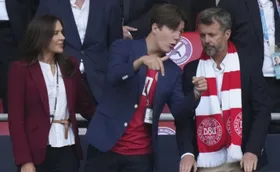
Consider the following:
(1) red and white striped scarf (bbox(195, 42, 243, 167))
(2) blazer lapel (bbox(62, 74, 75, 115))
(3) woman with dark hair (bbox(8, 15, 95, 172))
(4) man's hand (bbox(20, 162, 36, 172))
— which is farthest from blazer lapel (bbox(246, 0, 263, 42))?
(4) man's hand (bbox(20, 162, 36, 172))

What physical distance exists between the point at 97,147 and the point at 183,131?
585mm

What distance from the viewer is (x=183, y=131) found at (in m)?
5.79

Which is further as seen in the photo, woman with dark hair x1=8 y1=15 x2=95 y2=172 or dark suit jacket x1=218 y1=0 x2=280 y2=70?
dark suit jacket x1=218 y1=0 x2=280 y2=70

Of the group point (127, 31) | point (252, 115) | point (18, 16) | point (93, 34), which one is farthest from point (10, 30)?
point (252, 115)

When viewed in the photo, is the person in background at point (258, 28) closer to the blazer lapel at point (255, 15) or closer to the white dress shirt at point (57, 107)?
the blazer lapel at point (255, 15)

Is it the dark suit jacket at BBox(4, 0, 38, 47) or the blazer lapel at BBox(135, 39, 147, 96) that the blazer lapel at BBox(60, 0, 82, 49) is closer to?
the dark suit jacket at BBox(4, 0, 38, 47)

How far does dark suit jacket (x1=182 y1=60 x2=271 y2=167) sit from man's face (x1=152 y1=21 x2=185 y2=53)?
47cm

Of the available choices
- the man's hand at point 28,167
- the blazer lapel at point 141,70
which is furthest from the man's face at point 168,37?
the man's hand at point 28,167

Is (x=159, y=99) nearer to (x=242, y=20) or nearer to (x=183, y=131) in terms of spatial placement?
(x=183, y=131)

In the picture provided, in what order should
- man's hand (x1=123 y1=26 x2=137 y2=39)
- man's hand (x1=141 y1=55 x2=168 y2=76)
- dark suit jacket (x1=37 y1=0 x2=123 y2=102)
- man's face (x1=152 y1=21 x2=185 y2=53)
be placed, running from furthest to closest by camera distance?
man's hand (x1=123 y1=26 x2=137 y2=39) → dark suit jacket (x1=37 y1=0 x2=123 y2=102) → man's face (x1=152 y1=21 x2=185 y2=53) → man's hand (x1=141 y1=55 x2=168 y2=76)

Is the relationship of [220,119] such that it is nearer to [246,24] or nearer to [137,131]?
[137,131]

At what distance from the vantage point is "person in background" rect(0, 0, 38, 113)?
7191mm

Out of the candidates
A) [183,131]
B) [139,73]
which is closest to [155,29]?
[139,73]

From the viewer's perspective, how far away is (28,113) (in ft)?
18.8
